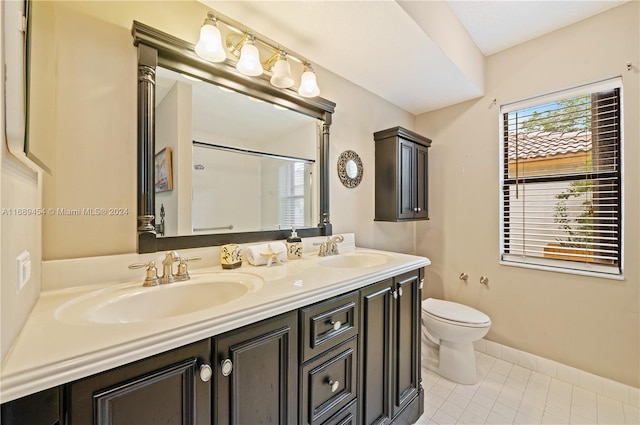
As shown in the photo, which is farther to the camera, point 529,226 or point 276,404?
point 529,226

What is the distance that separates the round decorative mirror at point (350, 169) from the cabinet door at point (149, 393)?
4.97 ft

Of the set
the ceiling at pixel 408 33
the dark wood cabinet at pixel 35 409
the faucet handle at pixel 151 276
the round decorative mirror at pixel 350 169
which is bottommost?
the dark wood cabinet at pixel 35 409

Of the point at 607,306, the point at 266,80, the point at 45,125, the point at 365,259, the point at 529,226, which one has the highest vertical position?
the point at 266,80

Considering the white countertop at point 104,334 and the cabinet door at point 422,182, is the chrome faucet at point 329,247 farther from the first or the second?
the cabinet door at point 422,182

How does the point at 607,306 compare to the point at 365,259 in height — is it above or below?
→ below

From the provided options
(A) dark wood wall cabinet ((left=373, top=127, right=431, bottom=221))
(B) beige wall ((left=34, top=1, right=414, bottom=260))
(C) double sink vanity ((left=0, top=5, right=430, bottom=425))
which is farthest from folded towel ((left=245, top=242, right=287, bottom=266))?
(A) dark wood wall cabinet ((left=373, top=127, right=431, bottom=221))

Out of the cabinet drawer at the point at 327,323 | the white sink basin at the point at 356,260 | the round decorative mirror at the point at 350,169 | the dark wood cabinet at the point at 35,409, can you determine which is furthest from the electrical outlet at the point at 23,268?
the round decorative mirror at the point at 350,169

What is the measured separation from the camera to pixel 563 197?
6.41ft

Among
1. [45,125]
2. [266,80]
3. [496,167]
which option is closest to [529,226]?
[496,167]

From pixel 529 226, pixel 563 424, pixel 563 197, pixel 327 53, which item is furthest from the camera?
pixel 529 226

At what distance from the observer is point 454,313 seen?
1938 millimetres

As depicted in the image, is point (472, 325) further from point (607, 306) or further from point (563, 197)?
point (563, 197)

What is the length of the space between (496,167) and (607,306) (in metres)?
1.18

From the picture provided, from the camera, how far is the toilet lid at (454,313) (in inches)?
72.0
